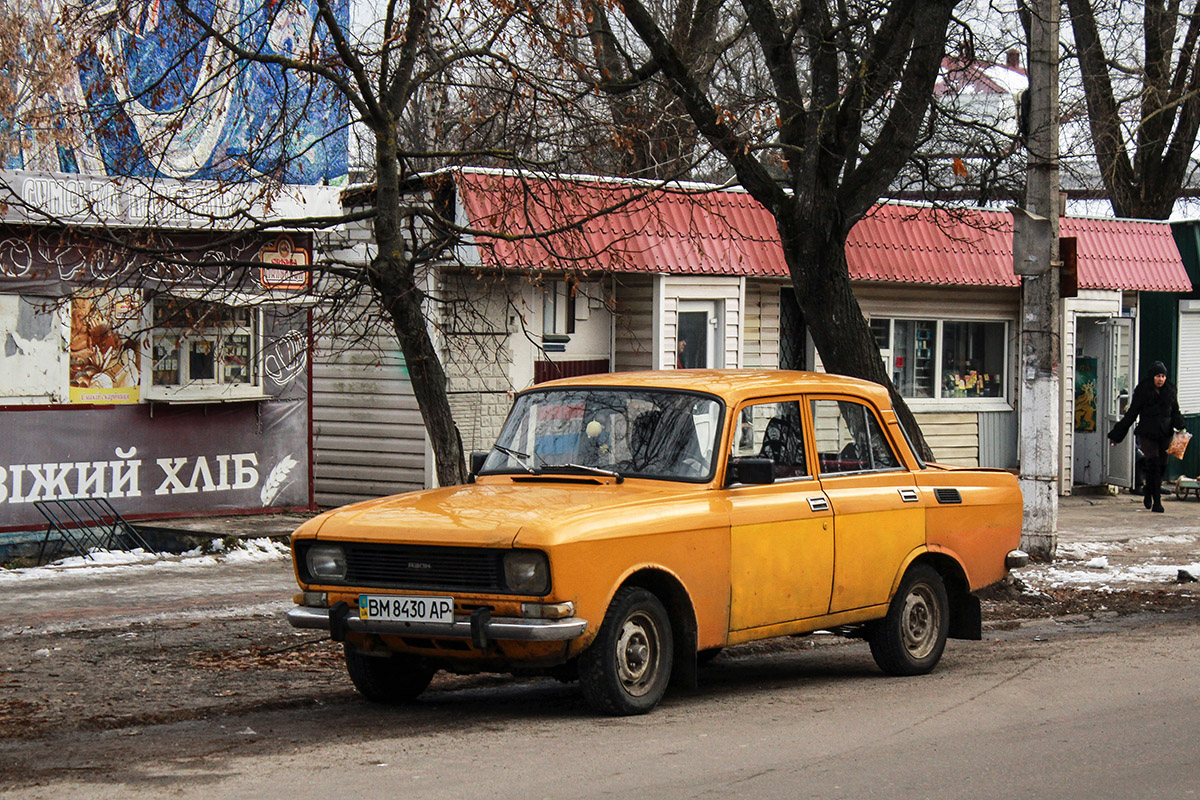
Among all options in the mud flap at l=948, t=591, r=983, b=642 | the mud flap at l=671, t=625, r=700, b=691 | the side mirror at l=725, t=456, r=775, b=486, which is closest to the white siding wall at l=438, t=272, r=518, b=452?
the mud flap at l=948, t=591, r=983, b=642

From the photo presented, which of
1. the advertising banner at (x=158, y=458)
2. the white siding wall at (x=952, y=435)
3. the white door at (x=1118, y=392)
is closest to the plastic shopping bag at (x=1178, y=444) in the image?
the white door at (x=1118, y=392)

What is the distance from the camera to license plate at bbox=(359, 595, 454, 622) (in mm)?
6699

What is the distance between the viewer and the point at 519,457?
313 inches

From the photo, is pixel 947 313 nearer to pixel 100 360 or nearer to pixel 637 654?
pixel 100 360

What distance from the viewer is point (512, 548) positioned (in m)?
6.54

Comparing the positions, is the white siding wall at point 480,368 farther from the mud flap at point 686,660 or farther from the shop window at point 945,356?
the mud flap at point 686,660

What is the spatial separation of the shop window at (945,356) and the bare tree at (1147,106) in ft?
11.0

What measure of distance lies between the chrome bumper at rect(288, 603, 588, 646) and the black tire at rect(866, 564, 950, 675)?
2.60m

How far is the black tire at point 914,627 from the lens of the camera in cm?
847

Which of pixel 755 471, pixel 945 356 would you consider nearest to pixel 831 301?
pixel 755 471

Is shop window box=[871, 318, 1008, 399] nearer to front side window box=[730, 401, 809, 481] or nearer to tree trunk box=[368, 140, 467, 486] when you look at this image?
tree trunk box=[368, 140, 467, 486]

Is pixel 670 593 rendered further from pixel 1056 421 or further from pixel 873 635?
pixel 1056 421

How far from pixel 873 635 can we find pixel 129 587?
245 inches

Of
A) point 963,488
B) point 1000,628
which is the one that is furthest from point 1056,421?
point 963,488
